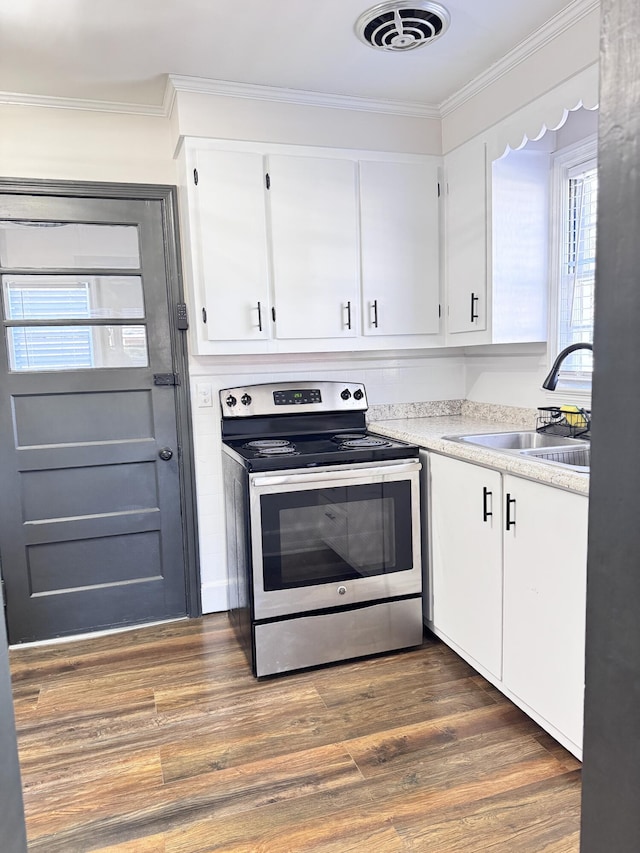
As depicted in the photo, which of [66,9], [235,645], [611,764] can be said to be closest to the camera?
[611,764]

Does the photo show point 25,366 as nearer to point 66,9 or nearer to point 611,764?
point 66,9

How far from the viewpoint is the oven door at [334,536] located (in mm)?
2340

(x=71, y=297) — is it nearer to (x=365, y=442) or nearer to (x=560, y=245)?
(x=365, y=442)

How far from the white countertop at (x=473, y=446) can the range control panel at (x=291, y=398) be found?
174 millimetres

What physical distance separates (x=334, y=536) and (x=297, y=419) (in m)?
0.76

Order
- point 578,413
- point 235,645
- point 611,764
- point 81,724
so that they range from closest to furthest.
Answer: point 611,764
point 81,724
point 578,413
point 235,645

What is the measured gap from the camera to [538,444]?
2543 millimetres

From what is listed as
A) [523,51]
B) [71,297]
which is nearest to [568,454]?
[523,51]

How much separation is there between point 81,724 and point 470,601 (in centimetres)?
150

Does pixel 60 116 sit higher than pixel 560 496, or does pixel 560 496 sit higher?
pixel 60 116

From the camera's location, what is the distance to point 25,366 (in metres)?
2.71

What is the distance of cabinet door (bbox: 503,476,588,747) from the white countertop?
4 centimetres

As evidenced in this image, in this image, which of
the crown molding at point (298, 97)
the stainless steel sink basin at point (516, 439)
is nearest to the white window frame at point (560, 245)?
the stainless steel sink basin at point (516, 439)

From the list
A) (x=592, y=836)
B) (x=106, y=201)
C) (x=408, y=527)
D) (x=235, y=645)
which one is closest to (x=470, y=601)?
(x=408, y=527)
